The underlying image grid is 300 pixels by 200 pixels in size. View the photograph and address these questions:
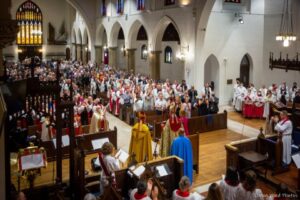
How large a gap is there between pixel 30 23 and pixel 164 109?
2746 centimetres

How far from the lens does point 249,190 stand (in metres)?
5.75

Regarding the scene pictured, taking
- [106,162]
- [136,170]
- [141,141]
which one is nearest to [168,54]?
[141,141]

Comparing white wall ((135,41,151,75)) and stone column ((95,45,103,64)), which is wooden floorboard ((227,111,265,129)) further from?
stone column ((95,45,103,64))

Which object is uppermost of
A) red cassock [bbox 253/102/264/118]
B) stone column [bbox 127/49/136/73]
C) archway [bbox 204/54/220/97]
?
stone column [bbox 127/49/136/73]

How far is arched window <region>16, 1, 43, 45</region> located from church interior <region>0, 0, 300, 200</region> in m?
1.43

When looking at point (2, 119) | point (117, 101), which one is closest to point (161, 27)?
point (117, 101)

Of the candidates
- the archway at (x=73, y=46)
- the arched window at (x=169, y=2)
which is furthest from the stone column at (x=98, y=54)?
the arched window at (x=169, y=2)

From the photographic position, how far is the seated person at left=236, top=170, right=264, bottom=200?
18.6ft

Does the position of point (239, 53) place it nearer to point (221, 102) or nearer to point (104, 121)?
point (221, 102)

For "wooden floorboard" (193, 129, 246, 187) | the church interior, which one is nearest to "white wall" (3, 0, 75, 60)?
the church interior

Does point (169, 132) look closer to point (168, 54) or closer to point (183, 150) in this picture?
point (183, 150)

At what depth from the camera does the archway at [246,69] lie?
21.0m

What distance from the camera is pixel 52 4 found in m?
38.0

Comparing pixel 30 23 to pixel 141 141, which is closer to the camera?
pixel 141 141
